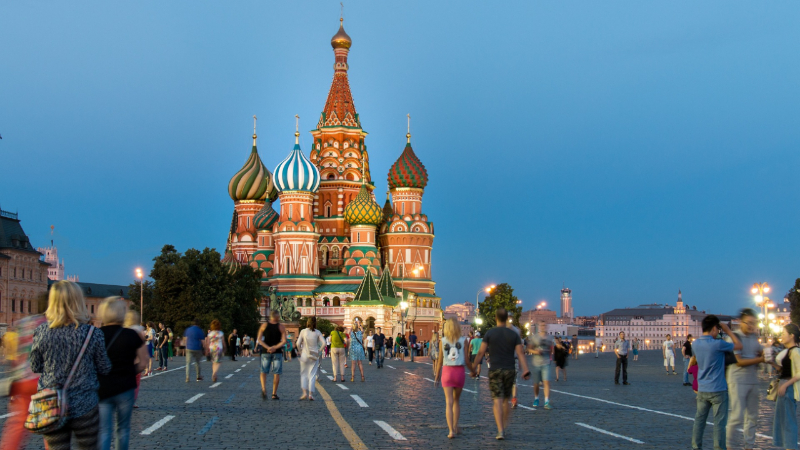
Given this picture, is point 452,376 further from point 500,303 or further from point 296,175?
point 500,303

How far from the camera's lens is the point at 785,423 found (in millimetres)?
10859

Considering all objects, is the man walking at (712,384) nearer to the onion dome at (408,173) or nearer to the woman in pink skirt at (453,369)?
the woman in pink skirt at (453,369)

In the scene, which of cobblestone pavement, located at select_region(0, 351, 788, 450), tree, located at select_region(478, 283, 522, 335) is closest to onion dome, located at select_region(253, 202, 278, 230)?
tree, located at select_region(478, 283, 522, 335)

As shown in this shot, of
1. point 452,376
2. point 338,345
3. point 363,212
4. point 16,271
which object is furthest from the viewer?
point 16,271

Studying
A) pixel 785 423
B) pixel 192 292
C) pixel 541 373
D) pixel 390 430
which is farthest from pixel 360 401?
pixel 192 292

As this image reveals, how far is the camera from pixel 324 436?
12.5 metres

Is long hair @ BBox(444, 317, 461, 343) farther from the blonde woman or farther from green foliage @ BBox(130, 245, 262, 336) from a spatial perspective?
green foliage @ BBox(130, 245, 262, 336)

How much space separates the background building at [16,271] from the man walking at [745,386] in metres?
100

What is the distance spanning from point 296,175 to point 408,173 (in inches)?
519

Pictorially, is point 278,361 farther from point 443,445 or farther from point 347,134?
point 347,134

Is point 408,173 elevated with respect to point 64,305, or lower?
elevated

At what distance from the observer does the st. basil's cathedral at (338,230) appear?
91.3 meters

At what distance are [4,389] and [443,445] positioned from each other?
18.3 feet

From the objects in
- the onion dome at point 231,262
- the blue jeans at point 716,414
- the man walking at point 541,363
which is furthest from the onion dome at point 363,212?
the blue jeans at point 716,414
